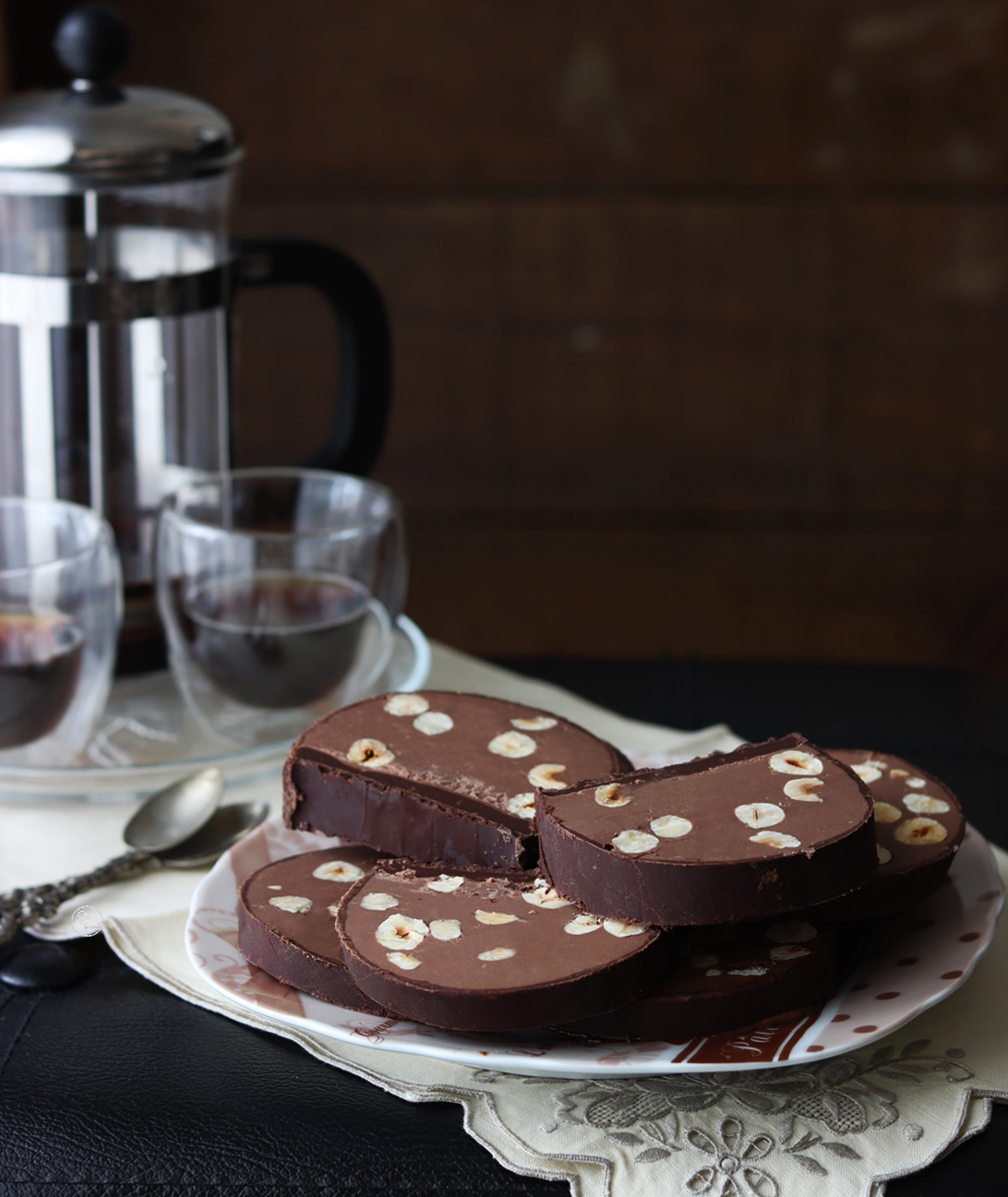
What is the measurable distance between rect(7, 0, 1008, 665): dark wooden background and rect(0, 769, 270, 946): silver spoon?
4.31ft

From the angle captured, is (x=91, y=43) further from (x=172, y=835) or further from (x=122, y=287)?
(x=172, y=835)

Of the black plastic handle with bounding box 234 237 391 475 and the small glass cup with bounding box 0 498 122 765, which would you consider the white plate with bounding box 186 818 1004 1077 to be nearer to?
the small glass cup with bounding box 0 498 122 765

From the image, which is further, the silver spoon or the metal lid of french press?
the metal lid of french press

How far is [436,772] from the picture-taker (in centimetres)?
68

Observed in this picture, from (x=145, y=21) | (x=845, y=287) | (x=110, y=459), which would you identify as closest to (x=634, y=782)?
(x=110, y=459)

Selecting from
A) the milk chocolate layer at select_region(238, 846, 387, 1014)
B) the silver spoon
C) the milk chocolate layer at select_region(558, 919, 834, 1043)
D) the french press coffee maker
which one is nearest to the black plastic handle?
the french press coffee maker

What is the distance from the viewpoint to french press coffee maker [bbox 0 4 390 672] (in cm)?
92

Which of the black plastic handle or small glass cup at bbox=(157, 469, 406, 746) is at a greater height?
the black plastic handle

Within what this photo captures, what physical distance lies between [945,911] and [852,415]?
1.51m

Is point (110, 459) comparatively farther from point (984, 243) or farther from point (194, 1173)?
point (984, 243)

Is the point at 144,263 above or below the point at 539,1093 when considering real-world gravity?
above

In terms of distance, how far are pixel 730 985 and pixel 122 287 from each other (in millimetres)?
643

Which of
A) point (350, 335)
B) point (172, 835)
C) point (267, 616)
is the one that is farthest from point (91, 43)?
point (172, 835)

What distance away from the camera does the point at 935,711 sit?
100 centimetres
